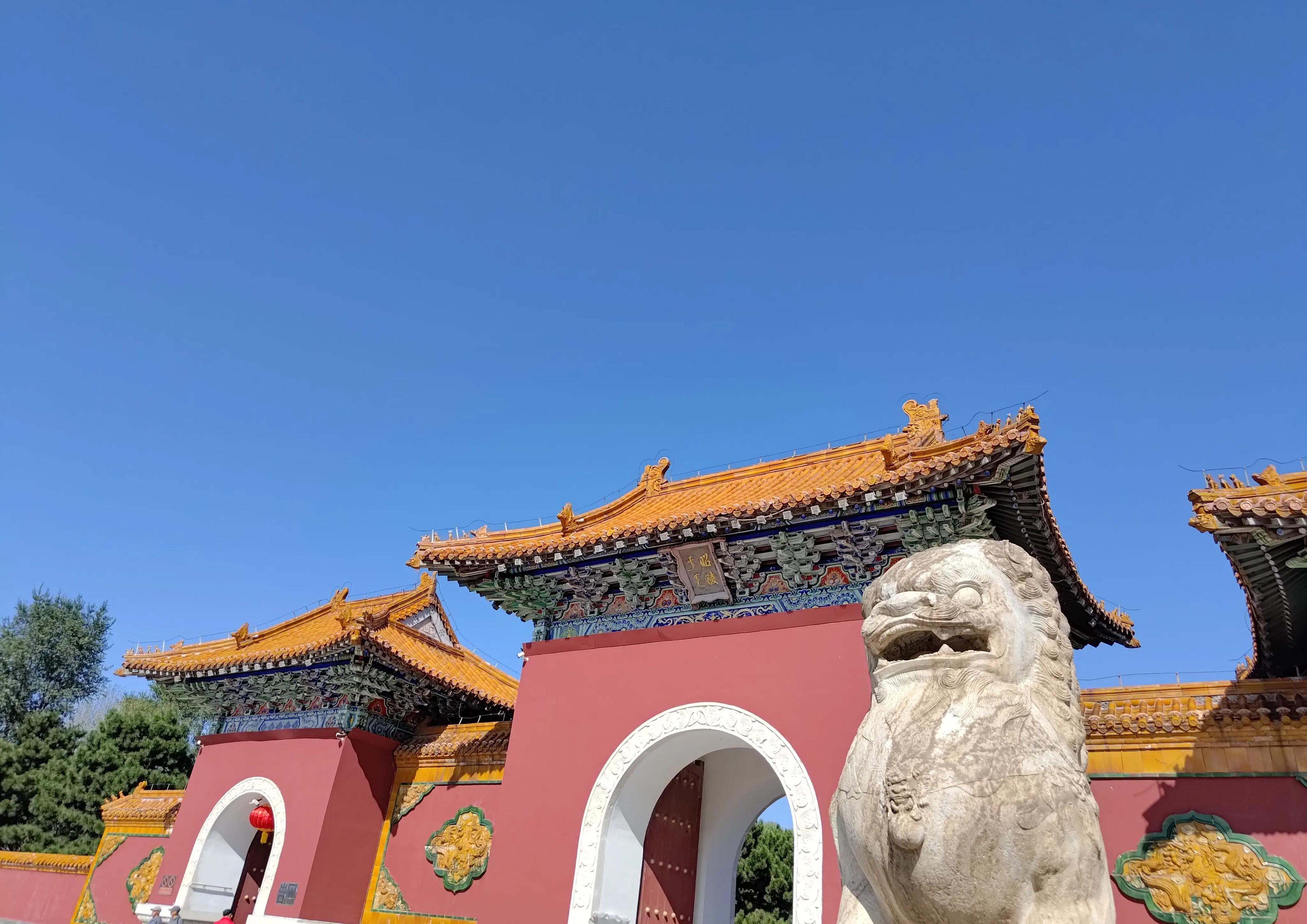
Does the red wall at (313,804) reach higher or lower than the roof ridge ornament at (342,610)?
lower

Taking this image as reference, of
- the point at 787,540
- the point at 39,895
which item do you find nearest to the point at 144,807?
the point at 39,895

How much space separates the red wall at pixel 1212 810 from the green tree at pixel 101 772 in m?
17.8

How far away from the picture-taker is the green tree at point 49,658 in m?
22.5

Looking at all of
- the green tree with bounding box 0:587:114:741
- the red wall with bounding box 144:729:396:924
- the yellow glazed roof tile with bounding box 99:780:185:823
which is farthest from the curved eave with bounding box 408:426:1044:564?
the green tree with bounding box 0:587:114:741

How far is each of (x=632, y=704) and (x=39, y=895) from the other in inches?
490

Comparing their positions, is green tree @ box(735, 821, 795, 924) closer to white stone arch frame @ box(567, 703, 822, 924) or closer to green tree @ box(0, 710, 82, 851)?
white stone arch frame @ box(567, 703, 822, 924)

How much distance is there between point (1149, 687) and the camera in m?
6.55

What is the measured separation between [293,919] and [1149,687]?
8562mm

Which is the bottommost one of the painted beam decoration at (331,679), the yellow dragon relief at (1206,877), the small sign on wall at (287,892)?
the small sign on wall at (287,892)

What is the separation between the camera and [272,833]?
34.0 feet

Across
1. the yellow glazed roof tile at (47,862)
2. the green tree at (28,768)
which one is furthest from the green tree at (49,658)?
the yellow glazed roof tile at (47,862)

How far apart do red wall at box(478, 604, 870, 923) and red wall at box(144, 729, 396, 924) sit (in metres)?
3.14

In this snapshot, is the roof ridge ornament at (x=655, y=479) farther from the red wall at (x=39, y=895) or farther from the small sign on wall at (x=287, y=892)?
the red wall at (x=39, y=895)

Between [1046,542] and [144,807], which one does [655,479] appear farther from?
[144,807]
